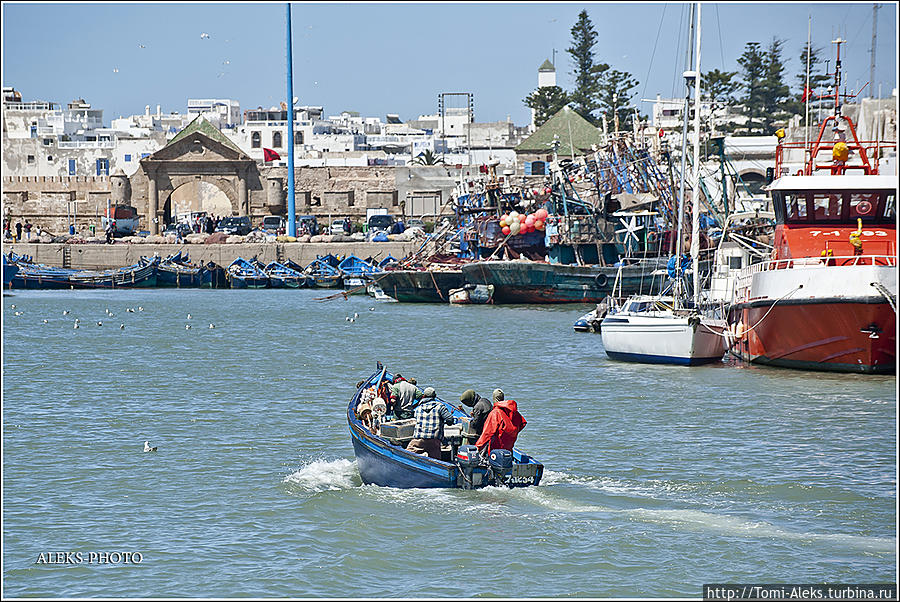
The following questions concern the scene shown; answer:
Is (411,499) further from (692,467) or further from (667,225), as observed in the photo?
(667,225)

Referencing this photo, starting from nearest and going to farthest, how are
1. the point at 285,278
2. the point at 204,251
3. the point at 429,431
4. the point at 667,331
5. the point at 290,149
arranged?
the point at 429,431, the point at 667,331, the point at 285,278, the point at 204,251, the point at 290,149

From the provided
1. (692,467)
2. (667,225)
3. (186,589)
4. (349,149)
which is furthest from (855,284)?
(349,149)

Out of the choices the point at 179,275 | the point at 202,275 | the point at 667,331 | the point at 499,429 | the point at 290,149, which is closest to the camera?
the point at 499,429

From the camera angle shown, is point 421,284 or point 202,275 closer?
point 421,284

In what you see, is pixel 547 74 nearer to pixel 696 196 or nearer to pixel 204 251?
pixel 204 251

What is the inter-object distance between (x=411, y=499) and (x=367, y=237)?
54.7m

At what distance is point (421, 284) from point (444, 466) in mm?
35414

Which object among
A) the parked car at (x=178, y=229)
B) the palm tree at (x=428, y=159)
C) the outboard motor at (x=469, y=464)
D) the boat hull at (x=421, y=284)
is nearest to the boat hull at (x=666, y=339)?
the outboard motor at (x=469, y=464)

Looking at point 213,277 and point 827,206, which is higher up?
point 827,206

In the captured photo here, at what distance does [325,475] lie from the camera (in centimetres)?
1625

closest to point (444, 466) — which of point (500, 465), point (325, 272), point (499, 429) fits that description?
point (500, 465)

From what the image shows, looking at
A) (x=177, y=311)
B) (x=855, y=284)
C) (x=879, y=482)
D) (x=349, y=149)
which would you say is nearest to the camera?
(x=879, y=482)

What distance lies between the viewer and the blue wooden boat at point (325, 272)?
59.3 meters

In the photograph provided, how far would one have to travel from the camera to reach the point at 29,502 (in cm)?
1506
